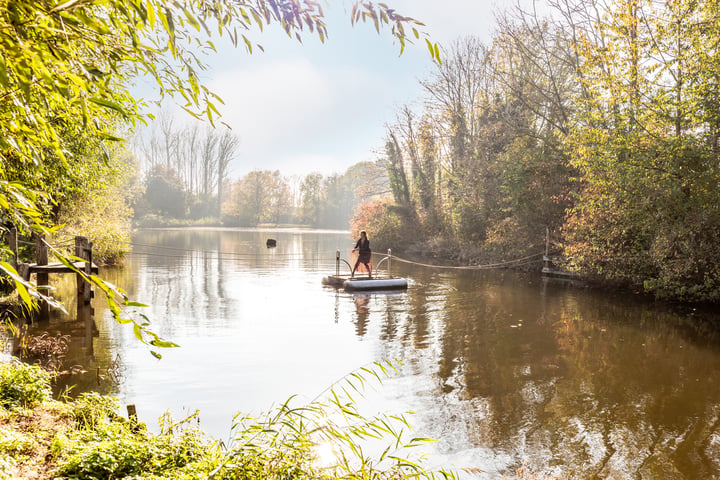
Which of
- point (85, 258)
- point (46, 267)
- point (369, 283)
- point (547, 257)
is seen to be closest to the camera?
point (46, 267)

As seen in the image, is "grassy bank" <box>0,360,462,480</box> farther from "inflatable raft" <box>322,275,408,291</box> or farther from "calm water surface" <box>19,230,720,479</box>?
"inflatable raft" <box>322,275,408,291</box>

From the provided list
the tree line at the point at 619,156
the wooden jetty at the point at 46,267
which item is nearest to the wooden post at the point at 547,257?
the tree line at the point at 619,156

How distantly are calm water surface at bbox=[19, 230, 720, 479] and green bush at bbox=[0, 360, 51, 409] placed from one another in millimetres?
1468

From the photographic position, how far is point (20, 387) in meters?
5.26

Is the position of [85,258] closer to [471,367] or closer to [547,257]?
[471,367]

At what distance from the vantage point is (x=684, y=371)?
8805 millimetres

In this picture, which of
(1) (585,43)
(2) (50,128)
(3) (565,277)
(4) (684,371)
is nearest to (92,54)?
(2) (50,128)

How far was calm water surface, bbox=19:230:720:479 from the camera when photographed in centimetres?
596

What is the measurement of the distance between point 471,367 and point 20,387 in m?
6.85

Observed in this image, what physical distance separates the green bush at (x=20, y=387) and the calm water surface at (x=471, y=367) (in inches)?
57.8

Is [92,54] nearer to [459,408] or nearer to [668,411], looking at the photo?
[459,408]

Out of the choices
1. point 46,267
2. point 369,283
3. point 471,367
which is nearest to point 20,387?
point 471,367

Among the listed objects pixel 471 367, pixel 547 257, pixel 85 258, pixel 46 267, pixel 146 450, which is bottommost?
pixel 471 367

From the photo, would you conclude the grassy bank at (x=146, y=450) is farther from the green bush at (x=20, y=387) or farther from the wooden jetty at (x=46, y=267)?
the wooden jetty at (x=46, y=267)
